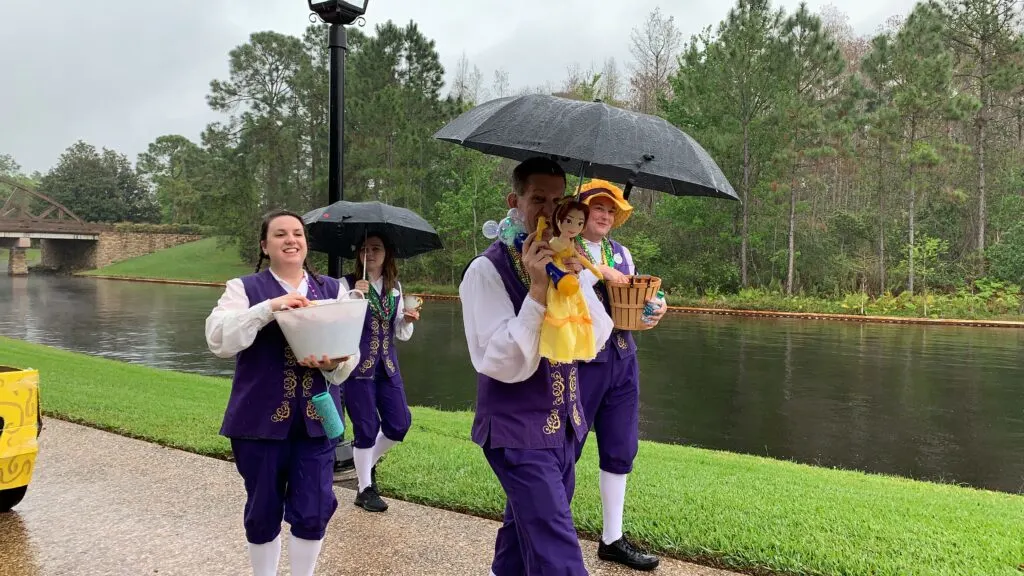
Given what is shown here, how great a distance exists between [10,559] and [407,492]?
2.13 m

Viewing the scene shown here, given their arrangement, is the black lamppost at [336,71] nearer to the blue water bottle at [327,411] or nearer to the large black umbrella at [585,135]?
the blue water bottle at [327,411]

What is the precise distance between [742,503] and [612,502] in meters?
1.34

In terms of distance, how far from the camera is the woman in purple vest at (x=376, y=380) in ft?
13.7

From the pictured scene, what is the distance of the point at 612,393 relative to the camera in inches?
126

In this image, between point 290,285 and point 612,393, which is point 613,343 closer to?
point 612,393

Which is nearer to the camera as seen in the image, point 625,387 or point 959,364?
point 625,387

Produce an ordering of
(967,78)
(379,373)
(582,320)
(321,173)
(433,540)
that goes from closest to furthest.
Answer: (582,320)
(433,540)
(379,373)
(967,78)
(321,173)

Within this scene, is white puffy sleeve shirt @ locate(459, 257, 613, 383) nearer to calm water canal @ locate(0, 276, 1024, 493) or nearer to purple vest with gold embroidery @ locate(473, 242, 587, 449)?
purple vest with gold embroidery @ locate(473, 242, 587, 449)

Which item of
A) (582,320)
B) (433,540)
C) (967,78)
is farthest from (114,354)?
(967,78)

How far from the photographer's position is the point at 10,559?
335cm

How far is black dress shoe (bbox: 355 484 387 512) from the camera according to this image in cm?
410

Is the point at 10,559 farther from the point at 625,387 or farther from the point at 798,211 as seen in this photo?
the point at 798,211

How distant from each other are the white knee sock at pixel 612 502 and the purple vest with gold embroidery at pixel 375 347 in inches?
63.9

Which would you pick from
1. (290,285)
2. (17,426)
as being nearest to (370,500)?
(290,285)
